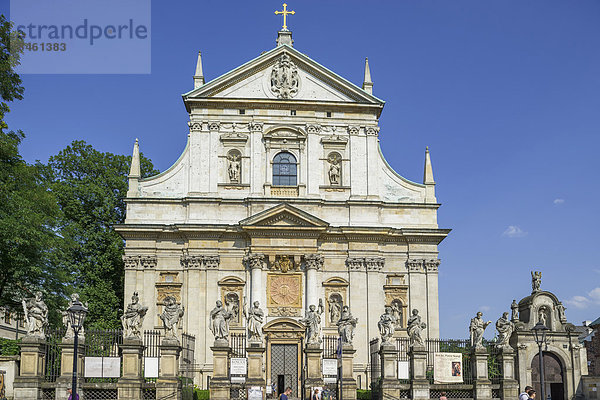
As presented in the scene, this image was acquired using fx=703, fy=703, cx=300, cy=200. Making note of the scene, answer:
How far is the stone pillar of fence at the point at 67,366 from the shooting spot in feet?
73.5

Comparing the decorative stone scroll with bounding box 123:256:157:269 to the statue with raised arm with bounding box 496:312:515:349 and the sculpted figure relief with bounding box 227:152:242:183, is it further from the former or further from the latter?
the statue with raised arm with bounding box 496:312:515:349

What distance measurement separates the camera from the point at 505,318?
86.8 ft

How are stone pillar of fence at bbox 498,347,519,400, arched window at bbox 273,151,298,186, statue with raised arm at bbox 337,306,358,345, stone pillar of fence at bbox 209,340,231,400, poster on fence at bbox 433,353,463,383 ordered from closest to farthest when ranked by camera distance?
stone pillar of fence at bbox 209,340,231,400 → stone pillar of fence at bbox 498,347,519,400 → poster on fence at bbox 433,353,463,383 → statue with raised arm at bbox 337,306,358,345 → arched window at bbox 273,151,298,186

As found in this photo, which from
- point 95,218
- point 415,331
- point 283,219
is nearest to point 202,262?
point 283,219

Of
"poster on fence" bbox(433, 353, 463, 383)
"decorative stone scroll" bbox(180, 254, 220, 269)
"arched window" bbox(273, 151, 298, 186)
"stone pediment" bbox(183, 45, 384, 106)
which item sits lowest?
"poster on fence" bbox(433, 353, 463, 383)

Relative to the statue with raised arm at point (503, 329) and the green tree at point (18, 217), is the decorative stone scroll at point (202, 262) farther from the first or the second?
the statue with raised arm at point (503, 329)

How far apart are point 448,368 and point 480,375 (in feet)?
3.78

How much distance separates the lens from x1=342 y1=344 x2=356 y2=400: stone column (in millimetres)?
24656

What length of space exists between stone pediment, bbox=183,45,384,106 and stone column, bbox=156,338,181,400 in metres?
17.3

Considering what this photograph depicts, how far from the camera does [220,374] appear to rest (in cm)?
2398

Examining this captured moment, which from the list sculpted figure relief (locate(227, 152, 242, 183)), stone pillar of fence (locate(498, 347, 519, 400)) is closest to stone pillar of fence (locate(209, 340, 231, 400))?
stone pillar of fence (locate(498, 347, 519, 400))

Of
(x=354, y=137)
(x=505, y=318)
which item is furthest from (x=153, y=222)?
(x=505, y=318)

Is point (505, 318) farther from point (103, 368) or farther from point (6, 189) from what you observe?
point (6, 189)

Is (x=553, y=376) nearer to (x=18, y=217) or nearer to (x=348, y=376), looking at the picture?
(x=348, y=376)
